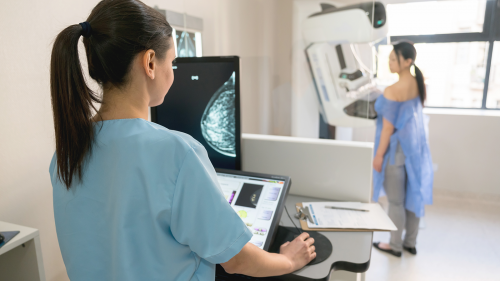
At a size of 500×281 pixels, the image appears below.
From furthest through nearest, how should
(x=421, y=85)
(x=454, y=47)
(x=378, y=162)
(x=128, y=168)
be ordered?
(x=454, y=47)
(x=378, y=162)
(x=421, y=85)
(x=128, y=168)

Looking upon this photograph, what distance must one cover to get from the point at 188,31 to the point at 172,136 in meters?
1.16

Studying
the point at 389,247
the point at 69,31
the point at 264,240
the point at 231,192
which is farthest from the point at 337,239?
the point at 389,247

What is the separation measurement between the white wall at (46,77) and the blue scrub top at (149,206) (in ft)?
2.41

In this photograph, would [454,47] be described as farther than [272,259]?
Yes

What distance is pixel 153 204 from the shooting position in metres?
0.59

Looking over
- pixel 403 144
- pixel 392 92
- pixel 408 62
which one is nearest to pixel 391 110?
pixel 392 92

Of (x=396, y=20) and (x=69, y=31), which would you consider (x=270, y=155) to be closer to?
(x=69, y=31)

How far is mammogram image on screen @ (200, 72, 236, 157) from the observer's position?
3.89 feet

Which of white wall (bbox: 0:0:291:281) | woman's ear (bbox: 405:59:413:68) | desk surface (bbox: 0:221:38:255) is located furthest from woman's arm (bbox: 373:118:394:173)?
desk surface (bbox: 0:221:38:255)

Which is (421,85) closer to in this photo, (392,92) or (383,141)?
(392,92)

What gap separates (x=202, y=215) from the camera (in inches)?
23.6

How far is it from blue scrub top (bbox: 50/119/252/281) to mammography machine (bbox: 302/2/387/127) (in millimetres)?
865

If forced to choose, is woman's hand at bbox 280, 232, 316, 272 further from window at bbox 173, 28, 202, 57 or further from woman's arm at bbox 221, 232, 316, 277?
window at bbox 173, 28, 202, 57

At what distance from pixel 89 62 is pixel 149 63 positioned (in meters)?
0.11
